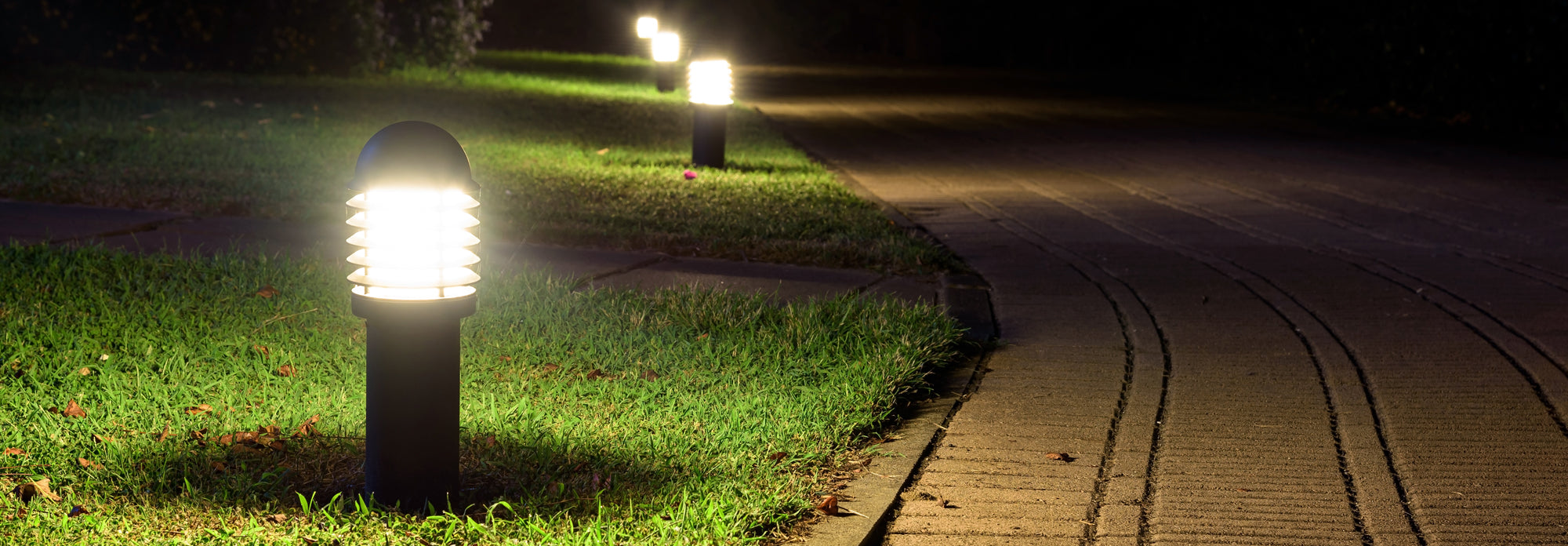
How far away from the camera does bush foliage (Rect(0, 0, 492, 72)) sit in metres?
19.2

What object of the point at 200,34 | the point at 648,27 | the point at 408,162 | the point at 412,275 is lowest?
the point at 412,275

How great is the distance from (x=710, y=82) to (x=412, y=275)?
7.92 metres

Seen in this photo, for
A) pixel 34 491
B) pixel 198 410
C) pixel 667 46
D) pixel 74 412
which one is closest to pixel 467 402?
pixel 198 410

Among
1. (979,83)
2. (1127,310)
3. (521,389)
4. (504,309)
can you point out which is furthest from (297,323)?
(979,83)

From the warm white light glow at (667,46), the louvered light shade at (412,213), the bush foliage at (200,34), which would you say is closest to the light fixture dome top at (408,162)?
the louvered light shade at (412,213)

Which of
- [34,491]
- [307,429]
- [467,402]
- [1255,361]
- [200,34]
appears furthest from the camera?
[200,34]

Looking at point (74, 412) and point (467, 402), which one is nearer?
point (74, 412)

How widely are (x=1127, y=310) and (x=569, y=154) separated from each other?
695 centimetres

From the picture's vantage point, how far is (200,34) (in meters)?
20.1

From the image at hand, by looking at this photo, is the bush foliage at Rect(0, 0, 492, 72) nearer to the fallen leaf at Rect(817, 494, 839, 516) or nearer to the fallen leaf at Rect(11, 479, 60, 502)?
the fallen leaf at Rect(11, 479, 60, 502)

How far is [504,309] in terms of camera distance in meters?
5.26

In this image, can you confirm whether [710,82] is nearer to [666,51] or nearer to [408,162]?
[408,162]

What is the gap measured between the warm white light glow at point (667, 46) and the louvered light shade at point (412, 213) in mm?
16628

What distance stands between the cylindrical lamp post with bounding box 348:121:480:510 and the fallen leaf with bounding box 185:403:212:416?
1127 mm
